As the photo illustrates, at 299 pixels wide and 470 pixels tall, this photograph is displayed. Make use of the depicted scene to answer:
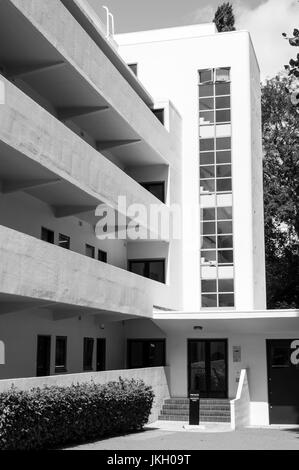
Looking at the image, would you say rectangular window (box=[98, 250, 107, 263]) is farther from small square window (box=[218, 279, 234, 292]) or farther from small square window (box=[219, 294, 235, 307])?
small square window (box=[219, 294, 235, 307])

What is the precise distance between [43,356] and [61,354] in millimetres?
1378

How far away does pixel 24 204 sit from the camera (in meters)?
19.4

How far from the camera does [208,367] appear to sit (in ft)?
89.7

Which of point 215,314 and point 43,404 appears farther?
point 215,314

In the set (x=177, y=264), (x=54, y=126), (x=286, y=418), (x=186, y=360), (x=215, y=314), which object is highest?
(x=54, y=126)

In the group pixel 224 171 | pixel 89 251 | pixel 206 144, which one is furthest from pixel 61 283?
pixel 206 144

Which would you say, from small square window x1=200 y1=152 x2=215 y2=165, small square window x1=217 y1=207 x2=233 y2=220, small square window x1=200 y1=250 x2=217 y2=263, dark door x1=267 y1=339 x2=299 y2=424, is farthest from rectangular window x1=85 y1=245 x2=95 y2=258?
dark door x1=267 y1=339 x2=299 y2=424

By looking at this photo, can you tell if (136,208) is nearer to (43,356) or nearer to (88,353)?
Result: (88,353)

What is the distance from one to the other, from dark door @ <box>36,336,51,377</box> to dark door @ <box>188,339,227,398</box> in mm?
8601

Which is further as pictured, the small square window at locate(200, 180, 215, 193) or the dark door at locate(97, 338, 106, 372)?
the small square window at locate(200, 180, 215, 193)

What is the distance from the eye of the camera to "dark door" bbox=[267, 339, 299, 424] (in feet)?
86.1
